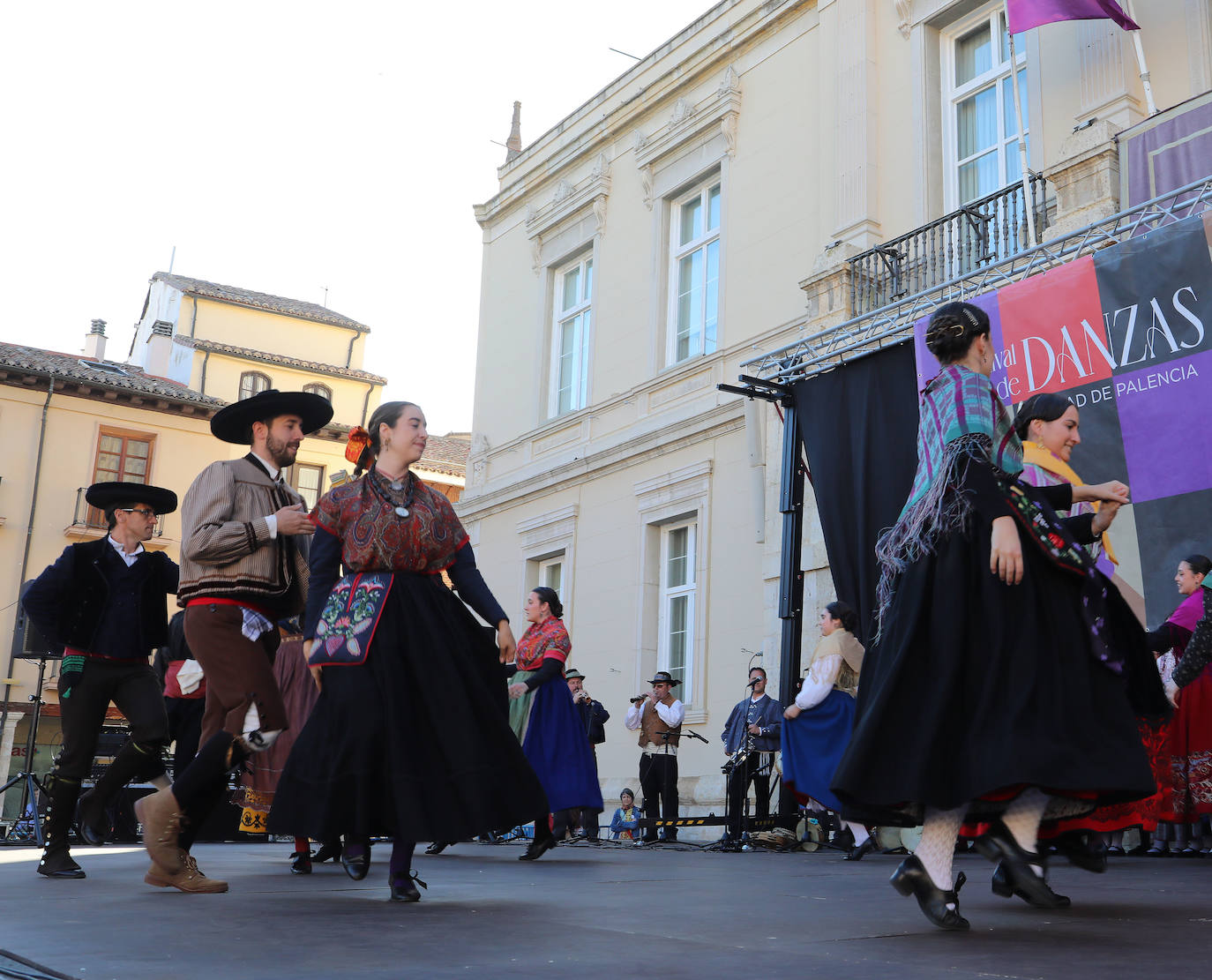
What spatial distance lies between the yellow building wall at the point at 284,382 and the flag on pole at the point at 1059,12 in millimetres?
28534

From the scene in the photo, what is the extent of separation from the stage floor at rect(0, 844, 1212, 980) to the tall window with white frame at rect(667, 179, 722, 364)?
11.7 metres

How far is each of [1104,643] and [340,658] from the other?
2.31 metres

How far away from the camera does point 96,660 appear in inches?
207

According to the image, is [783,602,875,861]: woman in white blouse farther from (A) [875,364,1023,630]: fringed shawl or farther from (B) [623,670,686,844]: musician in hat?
(B) [623,670,686,844]: musician in hat

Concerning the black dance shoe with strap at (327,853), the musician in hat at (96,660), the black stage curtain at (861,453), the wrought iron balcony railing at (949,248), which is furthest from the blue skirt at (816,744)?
the wrought iron balcony railing at (949,248)

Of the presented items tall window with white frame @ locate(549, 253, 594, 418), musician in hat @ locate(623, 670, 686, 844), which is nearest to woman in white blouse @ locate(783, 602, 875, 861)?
musician in hat @ locate(623, 670, 686, 844)

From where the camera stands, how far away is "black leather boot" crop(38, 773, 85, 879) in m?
5.05

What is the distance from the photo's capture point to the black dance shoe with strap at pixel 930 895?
3.09 meters

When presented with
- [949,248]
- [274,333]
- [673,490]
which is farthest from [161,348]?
[949,248]

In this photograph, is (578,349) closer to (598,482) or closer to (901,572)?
(598,482)

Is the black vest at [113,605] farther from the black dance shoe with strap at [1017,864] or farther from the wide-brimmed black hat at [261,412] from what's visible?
the black dance shoe with strap at [1017,864]

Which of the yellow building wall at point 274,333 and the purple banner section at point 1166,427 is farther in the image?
the yellow building wall at point 274,333

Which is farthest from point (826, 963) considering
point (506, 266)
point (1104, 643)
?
point (506, 266)

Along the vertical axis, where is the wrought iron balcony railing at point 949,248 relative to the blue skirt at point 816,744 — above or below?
above
